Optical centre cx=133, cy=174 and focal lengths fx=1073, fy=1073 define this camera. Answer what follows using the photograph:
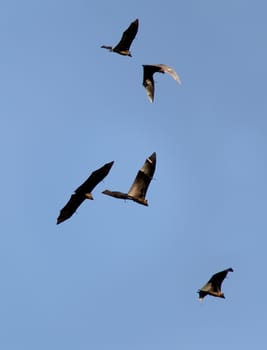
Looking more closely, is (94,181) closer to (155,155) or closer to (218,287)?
(155,155)

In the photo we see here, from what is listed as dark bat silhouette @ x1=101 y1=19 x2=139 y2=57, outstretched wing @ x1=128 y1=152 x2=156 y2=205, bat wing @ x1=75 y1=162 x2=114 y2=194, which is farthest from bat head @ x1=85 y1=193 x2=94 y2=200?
dark bat silhouette @ x1=101 y1=19 x2=139 y2=57

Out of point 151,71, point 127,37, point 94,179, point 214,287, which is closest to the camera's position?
point 94,179

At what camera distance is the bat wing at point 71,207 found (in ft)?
204

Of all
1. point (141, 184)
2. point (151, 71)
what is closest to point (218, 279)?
point (141, 184)

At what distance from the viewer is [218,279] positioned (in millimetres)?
63750

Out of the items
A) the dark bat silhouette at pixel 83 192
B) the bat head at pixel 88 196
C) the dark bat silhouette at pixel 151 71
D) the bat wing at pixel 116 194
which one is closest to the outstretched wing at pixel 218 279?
the bat wing at pixel 116 194

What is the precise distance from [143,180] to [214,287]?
7.91m

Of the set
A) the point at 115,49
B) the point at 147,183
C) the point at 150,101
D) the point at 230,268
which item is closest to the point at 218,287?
the point at 230,268

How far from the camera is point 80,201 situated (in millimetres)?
62469

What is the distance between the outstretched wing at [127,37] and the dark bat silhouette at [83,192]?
11550 millimetres

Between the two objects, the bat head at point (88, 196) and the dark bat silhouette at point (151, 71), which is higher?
the dark bat silhouette at point (151, 71)

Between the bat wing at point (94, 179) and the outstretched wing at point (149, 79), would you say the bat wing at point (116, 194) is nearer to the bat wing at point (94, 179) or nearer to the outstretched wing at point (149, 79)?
the bat wing at point (94, 179)

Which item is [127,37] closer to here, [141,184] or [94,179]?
[141,184]

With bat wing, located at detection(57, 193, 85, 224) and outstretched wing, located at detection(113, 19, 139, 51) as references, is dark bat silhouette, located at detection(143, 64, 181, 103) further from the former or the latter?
bat wing, located at detection(57, 193, 85, 224)
